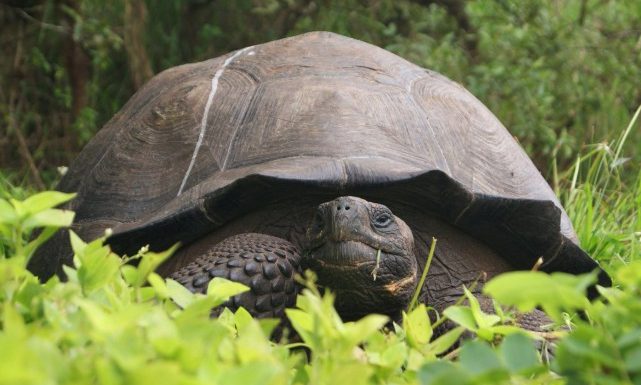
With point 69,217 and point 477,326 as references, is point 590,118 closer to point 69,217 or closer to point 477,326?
point 477,326

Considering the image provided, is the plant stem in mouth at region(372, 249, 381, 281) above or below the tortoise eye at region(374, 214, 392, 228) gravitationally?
below

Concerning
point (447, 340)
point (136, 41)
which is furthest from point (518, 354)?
point (136, 41)

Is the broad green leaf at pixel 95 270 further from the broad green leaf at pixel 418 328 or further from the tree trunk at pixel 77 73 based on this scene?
the tree trunk at pixel 77 73

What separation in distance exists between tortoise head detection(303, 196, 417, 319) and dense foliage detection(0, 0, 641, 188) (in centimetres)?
349

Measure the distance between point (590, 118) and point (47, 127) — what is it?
376 centimetres

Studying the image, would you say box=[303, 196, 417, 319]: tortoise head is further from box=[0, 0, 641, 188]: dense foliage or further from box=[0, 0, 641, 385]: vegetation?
box=[0, 0, 641, 188]: dense foliage

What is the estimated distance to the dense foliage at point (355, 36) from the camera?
21.0ft

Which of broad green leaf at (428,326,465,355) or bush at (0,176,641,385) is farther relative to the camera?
broad green leaf at (428,326,465,355)

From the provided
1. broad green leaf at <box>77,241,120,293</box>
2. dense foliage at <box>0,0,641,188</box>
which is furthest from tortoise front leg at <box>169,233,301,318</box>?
dense foliage at <box>0,0,641,188</box>

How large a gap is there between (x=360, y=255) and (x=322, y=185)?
26 centimetres

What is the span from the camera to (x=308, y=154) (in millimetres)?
3061

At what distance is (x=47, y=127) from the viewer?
6.95 meters

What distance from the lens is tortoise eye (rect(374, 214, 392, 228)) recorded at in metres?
2.86

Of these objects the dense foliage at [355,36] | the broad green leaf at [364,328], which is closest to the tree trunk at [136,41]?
the dense foliage at [355,36]
